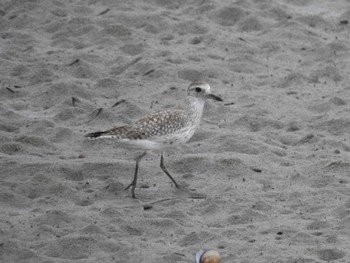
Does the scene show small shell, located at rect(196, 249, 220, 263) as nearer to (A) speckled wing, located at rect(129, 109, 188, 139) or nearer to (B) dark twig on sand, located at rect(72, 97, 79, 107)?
(A) speckled wing, located at rect(129, 109, 188, 139)

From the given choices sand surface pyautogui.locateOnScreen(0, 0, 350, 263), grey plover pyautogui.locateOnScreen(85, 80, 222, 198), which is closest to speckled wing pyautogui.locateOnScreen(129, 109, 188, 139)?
grey plover pyautogui.locateOnScreen(85, 80, 222, 198)

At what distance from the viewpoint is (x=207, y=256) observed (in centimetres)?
716

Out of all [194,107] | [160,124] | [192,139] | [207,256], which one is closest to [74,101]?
[192,139]

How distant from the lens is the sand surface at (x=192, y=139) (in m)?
7.93

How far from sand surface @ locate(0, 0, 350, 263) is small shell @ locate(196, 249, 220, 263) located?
0.35 meters

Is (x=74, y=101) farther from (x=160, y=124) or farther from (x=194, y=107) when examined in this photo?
(x=160, y=124)

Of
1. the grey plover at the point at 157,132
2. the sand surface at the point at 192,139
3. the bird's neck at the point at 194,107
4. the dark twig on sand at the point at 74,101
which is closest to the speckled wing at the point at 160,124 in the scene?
the grey plover at the point at 157,132

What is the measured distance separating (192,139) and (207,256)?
323 centimetres

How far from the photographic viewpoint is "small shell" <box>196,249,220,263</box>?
7.14 m

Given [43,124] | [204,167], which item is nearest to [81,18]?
[43,124]

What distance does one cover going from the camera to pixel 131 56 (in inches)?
480

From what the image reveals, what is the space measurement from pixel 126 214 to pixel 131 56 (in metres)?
4.18

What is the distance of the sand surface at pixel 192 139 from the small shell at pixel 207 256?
0.35 meters

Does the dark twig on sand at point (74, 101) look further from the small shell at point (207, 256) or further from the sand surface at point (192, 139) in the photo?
the small shell at point (207, 256)
